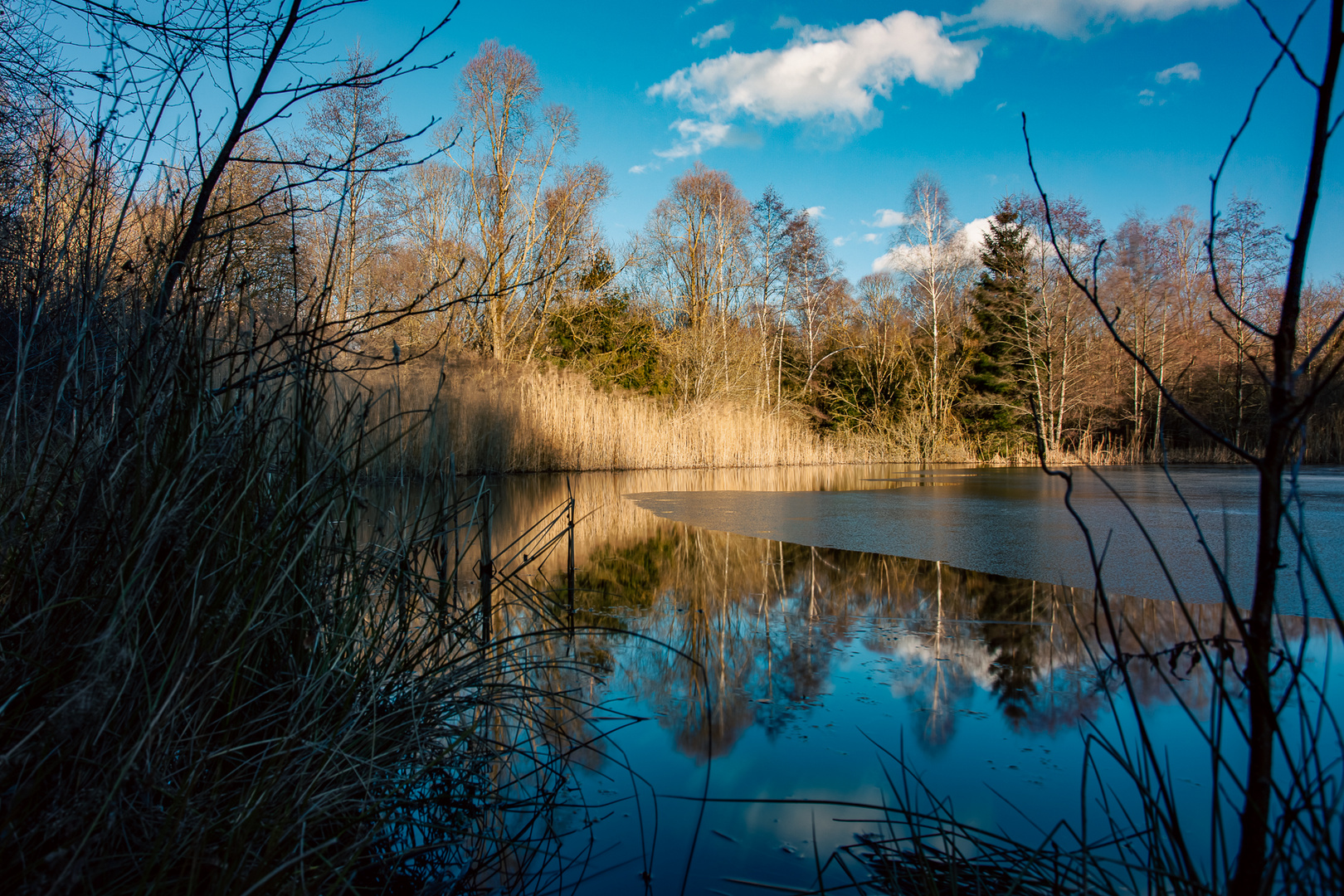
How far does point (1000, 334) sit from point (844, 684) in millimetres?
18635

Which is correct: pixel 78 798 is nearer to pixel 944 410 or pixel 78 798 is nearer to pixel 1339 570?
pixel 1339 570

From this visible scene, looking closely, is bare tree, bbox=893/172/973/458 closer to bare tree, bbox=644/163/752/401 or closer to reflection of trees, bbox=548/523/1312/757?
bare tree, bbox=644/163/752/401

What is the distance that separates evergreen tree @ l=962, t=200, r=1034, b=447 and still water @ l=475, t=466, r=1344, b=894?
14.1 metres

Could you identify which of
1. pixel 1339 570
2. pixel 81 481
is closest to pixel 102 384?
pixel 81 481

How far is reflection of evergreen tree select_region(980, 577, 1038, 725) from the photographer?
1.99 m

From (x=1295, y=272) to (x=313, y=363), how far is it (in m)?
1.60

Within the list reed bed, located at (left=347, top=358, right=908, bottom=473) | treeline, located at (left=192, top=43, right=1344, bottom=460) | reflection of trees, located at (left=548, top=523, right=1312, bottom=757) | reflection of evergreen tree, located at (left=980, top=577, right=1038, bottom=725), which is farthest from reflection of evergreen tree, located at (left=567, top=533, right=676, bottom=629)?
treeline, located at (left=192, top=43, right=1344, bottom=460)

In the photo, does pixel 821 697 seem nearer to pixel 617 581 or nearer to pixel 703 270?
pixel 617 581

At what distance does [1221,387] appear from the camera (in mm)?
15328

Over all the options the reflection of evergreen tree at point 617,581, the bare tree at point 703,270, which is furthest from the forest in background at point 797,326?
the reflection of evergreen tree at point 617,581

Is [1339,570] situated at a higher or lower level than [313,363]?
lower

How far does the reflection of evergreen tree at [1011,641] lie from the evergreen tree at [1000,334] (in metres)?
15.4

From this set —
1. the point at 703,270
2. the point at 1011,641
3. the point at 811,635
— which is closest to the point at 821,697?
the point at 811,635

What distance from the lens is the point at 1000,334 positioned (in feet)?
61.3
